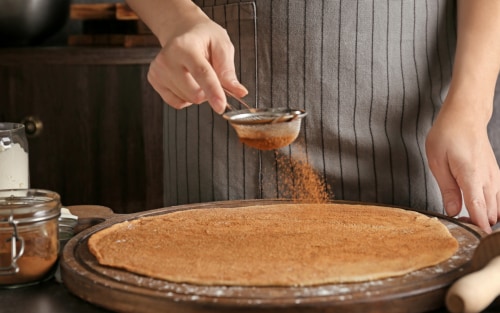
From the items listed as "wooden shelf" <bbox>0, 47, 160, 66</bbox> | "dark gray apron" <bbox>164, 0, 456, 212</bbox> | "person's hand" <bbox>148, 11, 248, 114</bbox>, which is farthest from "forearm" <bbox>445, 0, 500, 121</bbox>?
"wooden shelf" <bbox>0, 47, 160, 66</bbox>

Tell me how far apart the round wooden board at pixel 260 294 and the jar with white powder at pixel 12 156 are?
1.56 feet

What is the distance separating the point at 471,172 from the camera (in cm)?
143

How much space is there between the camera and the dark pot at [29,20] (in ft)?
9.05

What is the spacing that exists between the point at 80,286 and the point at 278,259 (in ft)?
0.90

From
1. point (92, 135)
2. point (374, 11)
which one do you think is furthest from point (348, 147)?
point (92, 135)

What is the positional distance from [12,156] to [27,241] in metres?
0.48

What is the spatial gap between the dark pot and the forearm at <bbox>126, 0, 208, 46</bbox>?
1.29 meters

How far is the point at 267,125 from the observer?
137 centimetres

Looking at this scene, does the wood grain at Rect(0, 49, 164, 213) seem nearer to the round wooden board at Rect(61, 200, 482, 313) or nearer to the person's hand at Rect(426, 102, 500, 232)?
the person's hand at Rect(426, 102, 500, 232)

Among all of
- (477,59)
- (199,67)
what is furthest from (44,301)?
(477,59)

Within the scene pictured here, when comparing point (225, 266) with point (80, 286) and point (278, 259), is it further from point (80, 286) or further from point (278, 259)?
point (80, 286)

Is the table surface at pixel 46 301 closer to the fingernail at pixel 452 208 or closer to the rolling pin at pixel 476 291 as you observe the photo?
the rolling pin at pixel 476 291

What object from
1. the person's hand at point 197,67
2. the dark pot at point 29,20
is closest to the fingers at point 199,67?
the person's hand at point 197,67

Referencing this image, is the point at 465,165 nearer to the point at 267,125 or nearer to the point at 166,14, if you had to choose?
the point at 267,125
